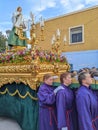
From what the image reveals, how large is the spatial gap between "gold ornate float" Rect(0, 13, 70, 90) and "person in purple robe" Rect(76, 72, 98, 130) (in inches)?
51.7

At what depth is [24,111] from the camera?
4.26 metres

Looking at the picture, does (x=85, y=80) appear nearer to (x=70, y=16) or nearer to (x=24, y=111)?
(x=24, y=111)

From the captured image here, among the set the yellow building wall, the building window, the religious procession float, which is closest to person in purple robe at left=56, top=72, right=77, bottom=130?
the religious procession float

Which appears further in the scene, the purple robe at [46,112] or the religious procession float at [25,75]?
the religious procession float at [25,75]

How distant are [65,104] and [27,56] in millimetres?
1501

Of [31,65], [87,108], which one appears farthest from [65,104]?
[31,65]

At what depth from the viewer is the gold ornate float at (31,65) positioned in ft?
13.2

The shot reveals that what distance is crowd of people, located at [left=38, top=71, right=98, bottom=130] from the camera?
9.16 feet

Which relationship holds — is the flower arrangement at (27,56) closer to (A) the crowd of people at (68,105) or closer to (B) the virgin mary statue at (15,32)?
(B) the virgin mary statue at (15,32)

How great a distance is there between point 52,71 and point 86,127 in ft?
6.69

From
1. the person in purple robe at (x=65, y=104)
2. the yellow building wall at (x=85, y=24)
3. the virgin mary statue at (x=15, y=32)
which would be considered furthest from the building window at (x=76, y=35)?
the person in purple robe at (x=65, y=104)

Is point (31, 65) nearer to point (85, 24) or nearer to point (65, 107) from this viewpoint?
point (65, 107)

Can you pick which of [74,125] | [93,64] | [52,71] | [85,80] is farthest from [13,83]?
[93,64]

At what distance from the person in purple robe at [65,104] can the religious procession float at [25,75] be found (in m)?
0.94
